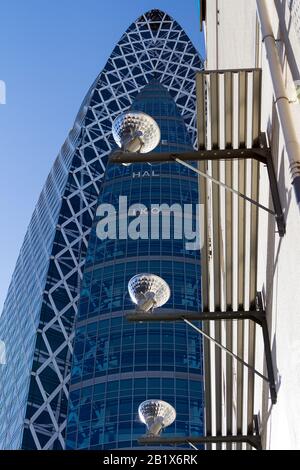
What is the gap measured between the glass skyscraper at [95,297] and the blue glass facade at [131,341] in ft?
0.33

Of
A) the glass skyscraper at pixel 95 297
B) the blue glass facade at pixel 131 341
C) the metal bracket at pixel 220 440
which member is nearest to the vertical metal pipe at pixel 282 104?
the metal bracket at pixel 220 440

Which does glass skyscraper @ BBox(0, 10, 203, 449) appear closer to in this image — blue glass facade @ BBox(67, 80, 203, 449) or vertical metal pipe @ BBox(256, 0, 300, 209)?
blue glass facade @ BBox(67, 80, 203, 449)

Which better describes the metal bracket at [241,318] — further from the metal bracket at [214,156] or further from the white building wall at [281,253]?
the metal bracket at [214,156]

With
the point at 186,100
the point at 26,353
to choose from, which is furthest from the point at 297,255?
the point at 186,100

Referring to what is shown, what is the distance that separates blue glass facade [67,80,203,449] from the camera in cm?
5272

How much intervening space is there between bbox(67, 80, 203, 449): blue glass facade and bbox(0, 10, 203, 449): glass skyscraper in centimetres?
10

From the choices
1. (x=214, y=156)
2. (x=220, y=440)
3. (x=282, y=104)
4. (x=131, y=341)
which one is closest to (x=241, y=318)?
(x=214, y=156)

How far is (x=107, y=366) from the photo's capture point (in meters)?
56.5

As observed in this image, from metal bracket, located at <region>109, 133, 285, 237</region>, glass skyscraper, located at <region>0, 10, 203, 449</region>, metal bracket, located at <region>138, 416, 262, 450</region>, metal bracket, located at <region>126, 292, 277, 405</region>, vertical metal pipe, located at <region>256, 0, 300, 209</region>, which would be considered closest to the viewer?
vertical metal pipe, located at <region>256, 0, 300, 209</region>

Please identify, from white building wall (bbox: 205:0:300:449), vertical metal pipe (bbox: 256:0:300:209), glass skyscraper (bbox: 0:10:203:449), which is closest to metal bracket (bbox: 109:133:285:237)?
white building wall (bbox: 205:0:300:449)

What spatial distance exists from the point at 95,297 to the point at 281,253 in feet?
192

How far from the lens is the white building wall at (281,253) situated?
435cm
